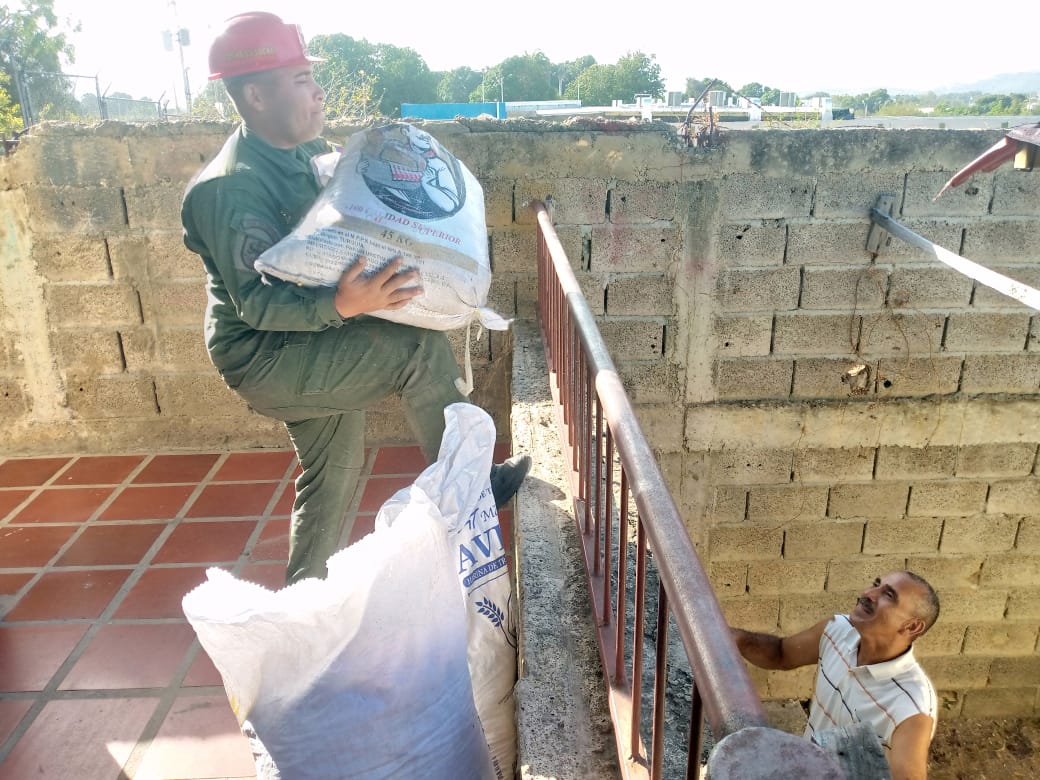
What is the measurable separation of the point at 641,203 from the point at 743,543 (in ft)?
6.52

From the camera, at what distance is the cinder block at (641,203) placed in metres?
3.80

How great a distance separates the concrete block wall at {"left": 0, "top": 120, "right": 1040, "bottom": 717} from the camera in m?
3.70

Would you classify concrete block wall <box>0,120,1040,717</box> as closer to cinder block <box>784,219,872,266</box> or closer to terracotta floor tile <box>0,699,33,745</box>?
cinder block <box>784,219,872,266</box>

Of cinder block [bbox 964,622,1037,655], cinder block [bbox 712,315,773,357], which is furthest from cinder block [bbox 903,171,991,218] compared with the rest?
cinder block [bbox 964,622,1037,655]

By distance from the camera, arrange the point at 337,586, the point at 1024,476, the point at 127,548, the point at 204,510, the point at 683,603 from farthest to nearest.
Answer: the point at 1024,476, the point at 204,510, the point at 127,548, the point at 337,586, the point at 683,603

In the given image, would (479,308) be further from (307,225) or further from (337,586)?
(337,586)

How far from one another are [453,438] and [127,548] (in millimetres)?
1824

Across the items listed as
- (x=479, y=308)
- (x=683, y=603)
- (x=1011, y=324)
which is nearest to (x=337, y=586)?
(x=683, y=603)

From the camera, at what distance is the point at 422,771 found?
1533 millimetres

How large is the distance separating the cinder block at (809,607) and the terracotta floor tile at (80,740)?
3.55m

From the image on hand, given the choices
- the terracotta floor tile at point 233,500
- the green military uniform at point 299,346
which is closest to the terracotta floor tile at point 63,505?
the terracotta floor tile at point 233,500

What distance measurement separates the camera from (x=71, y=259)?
3.72 meters

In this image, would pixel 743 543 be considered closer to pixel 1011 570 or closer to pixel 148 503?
pixel 1011 570

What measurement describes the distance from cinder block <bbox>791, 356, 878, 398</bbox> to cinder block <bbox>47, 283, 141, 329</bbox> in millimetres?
3301
